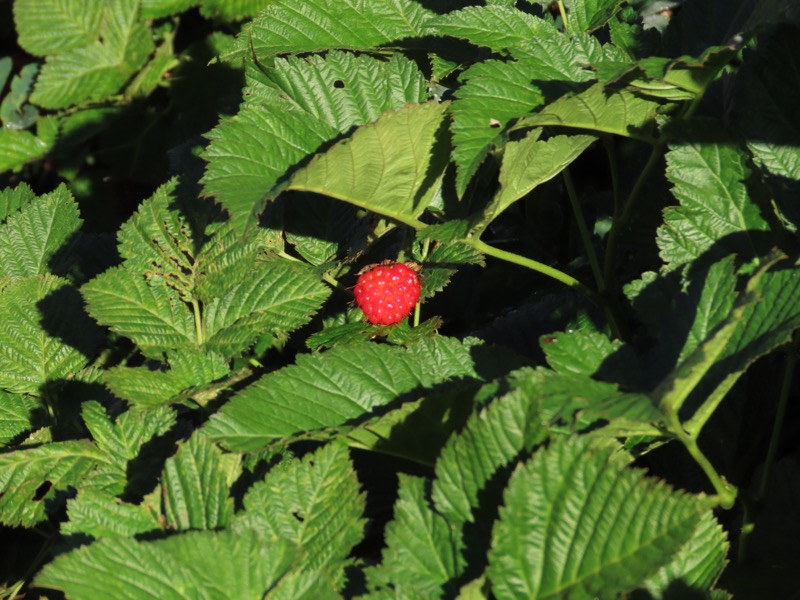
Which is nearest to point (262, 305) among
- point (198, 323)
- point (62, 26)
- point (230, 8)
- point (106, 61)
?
point (198, 323)

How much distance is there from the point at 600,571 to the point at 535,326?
558mm

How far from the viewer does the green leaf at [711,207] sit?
1.11m

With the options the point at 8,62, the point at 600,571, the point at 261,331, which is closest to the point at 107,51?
the point at 8,62

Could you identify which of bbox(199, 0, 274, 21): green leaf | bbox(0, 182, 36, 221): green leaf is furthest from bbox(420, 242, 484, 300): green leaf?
bbox(199, 0, 274, 21): green leaf

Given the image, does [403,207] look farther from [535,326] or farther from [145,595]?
[145,595]

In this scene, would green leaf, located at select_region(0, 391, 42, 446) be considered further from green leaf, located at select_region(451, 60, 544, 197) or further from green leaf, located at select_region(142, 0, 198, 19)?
green leaf, located at select_region(142, 0, 198, 19)

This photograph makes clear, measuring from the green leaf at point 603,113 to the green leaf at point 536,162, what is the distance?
2 centimetres

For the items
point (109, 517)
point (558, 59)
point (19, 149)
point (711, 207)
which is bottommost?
point (19, 149)

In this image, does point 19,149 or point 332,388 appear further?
point 19,149

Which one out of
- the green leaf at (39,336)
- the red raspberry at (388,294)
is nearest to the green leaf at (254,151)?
the red raspberry at (388,294)

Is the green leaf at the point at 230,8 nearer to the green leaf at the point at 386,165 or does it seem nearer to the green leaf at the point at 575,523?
the green leaf at the point at 386,165

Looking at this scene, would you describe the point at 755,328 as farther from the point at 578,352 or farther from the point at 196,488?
the point at 196,488

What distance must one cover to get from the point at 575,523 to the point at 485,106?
0.45 metres

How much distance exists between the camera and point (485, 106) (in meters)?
1.07
